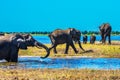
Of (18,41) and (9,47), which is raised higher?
(18,41)

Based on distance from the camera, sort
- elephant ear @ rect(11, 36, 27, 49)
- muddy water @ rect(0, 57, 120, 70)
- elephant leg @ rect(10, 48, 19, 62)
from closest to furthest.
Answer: muddy water @ rect(0, 57, 120, 70), elephant leg @ rect(10, 48, 19, 62), elephant ear @ rect(11, 36, 27, 49)

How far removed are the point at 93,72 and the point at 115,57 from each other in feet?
36.2

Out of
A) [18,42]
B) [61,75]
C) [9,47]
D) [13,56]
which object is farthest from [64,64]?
[61,75]

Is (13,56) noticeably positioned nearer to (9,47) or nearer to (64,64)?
(9,47)

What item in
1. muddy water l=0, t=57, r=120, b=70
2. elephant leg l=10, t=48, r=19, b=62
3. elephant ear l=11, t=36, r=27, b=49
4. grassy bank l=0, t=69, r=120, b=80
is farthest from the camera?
elephant ear l=11, t=36, r=27, b=49

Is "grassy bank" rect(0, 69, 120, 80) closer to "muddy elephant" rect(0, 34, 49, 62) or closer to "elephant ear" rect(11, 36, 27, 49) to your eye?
"muddy elephant" rect(0, 34, 49, 62)

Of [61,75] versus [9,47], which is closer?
[61,75]

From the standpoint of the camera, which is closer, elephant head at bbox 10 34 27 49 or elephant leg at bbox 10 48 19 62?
elephant leg at bbox 10 48 19 62

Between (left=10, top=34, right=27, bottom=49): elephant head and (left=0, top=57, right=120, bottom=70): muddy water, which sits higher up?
(left=10, top=34, right=27, bottom=49): elephant head

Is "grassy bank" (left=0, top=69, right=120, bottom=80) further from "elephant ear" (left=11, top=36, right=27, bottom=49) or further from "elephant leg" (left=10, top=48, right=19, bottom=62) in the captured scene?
"elephant ear" (left=11, top=36, right=27, bottom=49)

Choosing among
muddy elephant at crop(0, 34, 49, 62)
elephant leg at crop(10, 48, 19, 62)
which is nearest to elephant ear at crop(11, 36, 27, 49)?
muddy elephant at crop(0, 34, 49, 62)

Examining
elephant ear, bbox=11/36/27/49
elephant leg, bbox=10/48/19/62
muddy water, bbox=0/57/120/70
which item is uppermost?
elephant ear, bbox=11/36/27/49

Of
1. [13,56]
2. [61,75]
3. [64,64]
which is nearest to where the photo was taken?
[61,75]

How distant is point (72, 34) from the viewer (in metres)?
37.1
